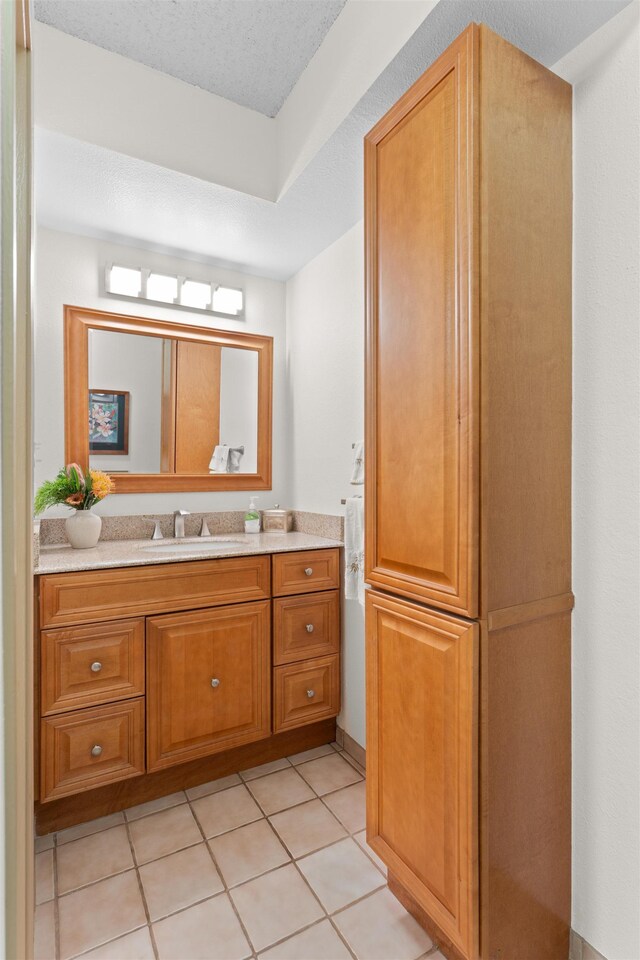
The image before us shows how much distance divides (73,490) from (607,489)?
75.1 inches

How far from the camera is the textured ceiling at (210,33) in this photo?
5.02 feet

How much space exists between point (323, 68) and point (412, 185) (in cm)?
77

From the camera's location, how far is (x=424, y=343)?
1238 millimetres

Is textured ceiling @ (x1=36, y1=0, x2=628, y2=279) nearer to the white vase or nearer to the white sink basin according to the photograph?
the white vase

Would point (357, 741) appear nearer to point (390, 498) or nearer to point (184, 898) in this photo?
point (184, 898)

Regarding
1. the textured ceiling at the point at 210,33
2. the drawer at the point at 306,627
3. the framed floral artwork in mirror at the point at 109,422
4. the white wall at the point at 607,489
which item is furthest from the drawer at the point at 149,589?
the textured ceiling at the point at 210,33

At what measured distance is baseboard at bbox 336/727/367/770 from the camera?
6.85 ft

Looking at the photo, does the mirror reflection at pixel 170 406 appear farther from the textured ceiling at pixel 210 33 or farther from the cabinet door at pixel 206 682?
the textured ceiling at pixel 210 33

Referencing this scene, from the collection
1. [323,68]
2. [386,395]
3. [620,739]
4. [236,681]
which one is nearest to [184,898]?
[236,681]

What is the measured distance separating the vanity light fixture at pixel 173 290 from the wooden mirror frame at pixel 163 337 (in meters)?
0.11

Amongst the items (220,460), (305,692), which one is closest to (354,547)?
(305,692)

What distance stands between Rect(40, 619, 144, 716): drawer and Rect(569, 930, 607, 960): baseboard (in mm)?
1471

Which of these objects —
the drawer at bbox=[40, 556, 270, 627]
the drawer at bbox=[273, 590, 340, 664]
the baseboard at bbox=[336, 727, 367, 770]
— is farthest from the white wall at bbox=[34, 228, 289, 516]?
the baseboard at bbox=[336, 727, 367, 770]

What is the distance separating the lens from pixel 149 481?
7.79 feet
